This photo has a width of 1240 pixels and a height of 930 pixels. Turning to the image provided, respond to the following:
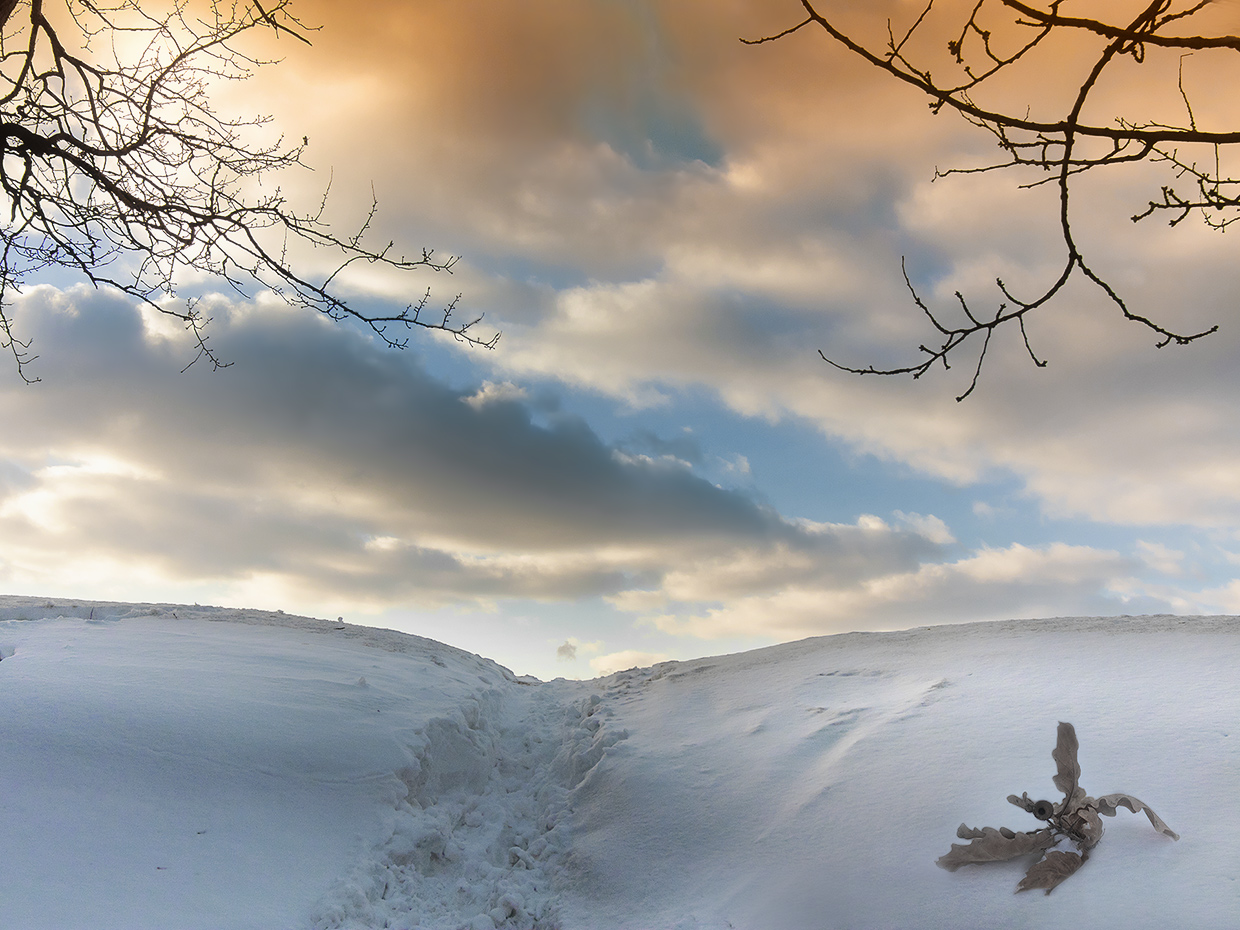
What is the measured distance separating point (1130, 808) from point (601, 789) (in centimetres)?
322

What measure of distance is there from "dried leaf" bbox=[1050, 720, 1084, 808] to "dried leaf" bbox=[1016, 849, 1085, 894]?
229 mm

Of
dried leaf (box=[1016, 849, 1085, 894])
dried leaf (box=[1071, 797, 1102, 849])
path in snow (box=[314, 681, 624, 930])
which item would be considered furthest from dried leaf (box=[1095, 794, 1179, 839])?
path in snow (box=[314, 681, 624, 930])

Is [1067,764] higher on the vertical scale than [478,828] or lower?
higher

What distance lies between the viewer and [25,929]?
3.41 m

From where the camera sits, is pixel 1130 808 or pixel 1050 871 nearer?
pixel 1050 871

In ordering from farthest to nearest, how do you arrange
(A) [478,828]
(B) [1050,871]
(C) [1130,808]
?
1. (A) [478,828]
2. (C) [1130,808]
3. (B) [1050,871]

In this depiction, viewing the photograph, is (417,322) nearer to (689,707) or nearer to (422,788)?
(422,788)

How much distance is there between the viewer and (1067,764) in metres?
3.60

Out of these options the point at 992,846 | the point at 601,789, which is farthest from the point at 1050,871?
the point at 601,789

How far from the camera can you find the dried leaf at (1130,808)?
3486 mm

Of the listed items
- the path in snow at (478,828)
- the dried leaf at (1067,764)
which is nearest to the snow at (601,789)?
the path in snow at (478,828)

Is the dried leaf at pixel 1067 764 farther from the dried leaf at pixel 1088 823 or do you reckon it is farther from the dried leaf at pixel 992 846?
the dried leaf at pixel 992 846

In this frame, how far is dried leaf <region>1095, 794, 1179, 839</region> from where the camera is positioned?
11.4ft

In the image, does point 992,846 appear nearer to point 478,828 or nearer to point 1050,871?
point 1050,871
